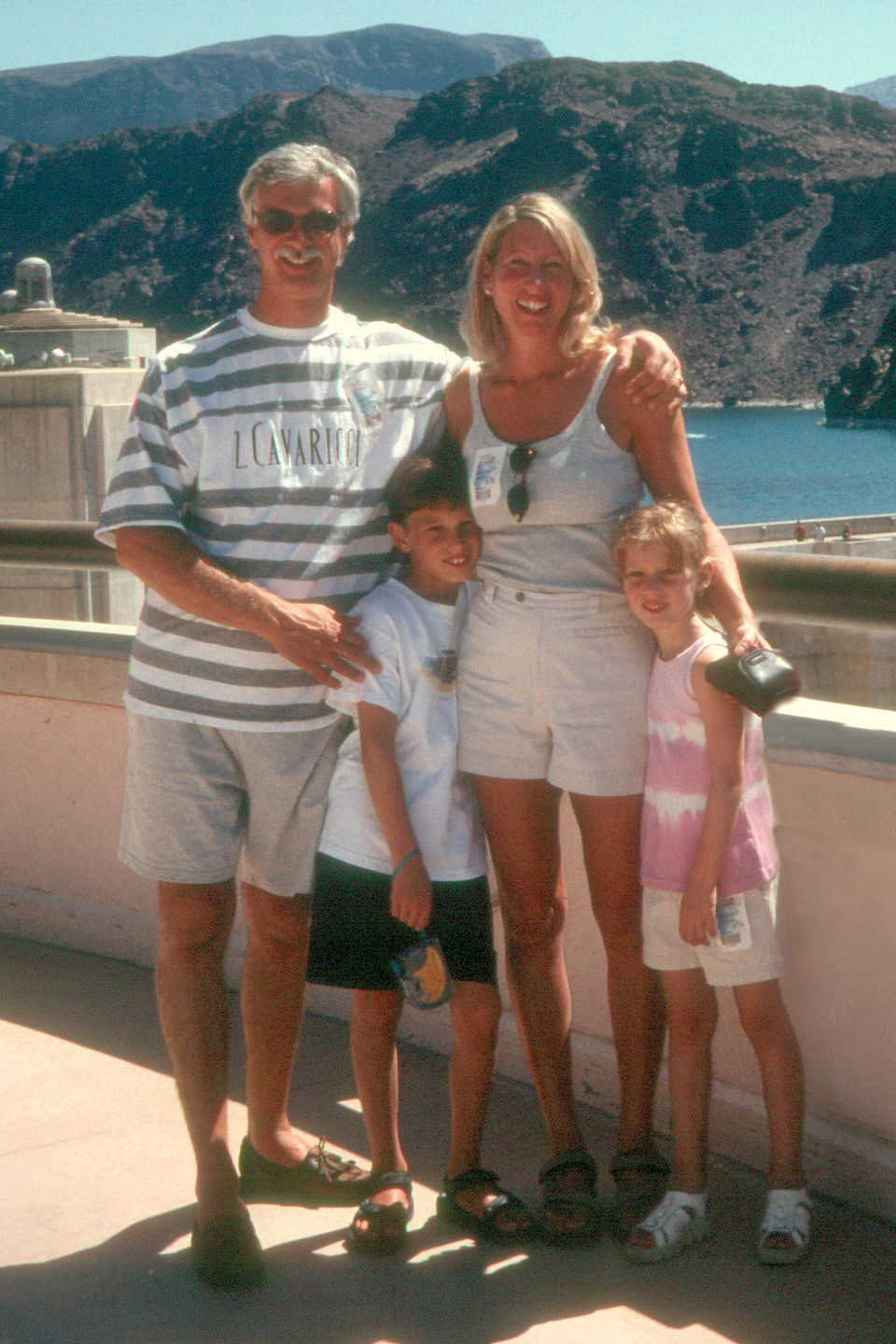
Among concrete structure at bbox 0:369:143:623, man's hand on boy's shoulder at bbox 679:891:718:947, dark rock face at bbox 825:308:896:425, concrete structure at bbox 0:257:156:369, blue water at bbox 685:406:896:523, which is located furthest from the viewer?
dark rock face at bbox 825:308:896:425

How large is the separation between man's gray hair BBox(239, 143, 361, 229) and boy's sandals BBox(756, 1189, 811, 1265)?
1.88 meters

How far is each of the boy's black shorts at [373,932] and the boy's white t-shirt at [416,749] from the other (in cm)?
3

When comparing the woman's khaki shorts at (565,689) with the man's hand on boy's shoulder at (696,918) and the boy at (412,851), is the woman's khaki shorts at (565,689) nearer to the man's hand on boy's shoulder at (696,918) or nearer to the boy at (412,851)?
the boy at (412,851)

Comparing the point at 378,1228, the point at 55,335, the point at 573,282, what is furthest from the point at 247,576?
the point at 55,335

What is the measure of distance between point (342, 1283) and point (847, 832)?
118 cm

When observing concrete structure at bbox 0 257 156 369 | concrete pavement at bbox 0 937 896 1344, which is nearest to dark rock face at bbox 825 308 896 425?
concrete structure at bbox 0 257 156 369

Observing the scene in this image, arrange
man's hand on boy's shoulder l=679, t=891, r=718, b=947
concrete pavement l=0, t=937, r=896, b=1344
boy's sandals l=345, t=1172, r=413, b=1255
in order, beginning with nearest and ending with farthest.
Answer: concrete pavement l=0, t=937, r=896, b=1344, man's hand on boy's shoulder l=679, t=891, r=718, b=947, boy's sandals l=345, t=1172, r=413, b=1255

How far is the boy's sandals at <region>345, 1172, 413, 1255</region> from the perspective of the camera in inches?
103

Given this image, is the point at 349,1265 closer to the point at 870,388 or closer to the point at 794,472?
the point at 794,472

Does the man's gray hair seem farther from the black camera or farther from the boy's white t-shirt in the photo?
the black camera

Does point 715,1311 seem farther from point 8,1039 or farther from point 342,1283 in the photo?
point 8,1039

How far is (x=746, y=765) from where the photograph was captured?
2.63 metres

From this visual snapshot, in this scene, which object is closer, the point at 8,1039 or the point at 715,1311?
the point at 715,1311

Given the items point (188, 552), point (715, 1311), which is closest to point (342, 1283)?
point (715, 1311)
